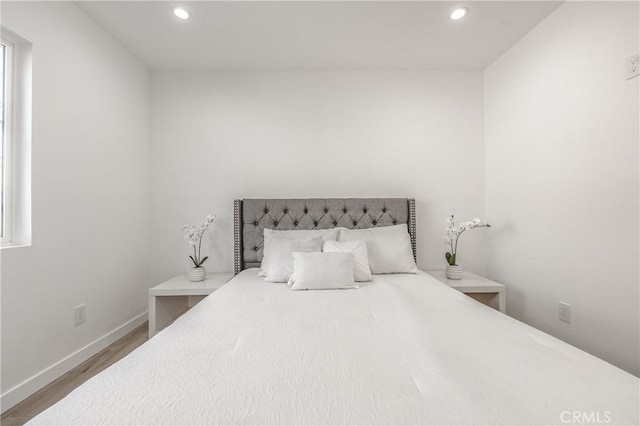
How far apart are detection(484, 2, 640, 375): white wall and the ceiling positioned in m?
0.31

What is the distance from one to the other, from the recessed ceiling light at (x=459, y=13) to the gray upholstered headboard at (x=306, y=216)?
1.41 meters

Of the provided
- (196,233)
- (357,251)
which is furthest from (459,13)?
(196,233)

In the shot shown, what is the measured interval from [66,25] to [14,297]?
169cm

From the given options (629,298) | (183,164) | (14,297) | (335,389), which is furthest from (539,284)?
(14,297)

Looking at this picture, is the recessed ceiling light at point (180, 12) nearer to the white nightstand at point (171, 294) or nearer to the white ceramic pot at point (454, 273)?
the white nightstand at point (171, 294)

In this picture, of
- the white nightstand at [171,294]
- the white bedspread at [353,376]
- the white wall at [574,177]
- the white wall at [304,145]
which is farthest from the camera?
the white wall at [304,145]

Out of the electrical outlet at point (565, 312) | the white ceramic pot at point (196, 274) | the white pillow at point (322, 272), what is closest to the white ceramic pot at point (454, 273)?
the electrical outlet at point (565, 312)

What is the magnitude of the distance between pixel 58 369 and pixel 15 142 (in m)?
1.37

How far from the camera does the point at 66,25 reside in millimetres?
1992

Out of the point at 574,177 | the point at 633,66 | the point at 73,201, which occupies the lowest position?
the point at 73,201

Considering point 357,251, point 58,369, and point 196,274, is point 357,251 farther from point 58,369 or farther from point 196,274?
point 58,369

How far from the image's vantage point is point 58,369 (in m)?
1.89

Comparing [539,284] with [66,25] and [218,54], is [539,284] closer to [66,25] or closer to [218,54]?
[218,54]

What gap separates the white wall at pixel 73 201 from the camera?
171 cm
